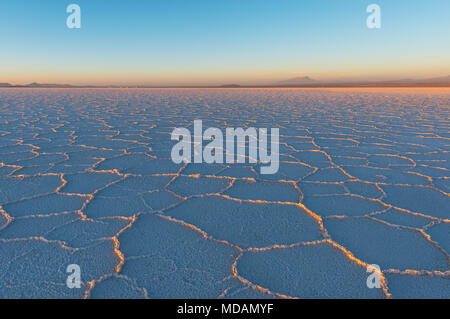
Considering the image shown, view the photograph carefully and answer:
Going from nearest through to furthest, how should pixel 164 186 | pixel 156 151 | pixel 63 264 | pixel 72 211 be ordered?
pixel 63 264
pixel 72 211
pixel 164 186
pixel 156 151

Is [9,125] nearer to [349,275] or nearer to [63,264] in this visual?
[63,264]

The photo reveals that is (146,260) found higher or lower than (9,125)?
lower

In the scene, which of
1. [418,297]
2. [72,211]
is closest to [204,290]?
[418,297]

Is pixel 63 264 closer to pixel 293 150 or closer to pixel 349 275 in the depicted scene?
pixel 349 275

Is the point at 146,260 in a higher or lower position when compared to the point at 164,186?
lower

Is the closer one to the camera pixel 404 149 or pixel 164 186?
pixel 164 186

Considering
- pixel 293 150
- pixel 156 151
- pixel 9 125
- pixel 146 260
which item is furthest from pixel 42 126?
pixel 146 260

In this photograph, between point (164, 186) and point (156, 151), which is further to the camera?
point (156, 151)

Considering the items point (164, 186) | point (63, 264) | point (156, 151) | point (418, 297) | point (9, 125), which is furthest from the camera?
point (9, 125)

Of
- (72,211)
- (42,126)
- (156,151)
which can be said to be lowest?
(72,211)
